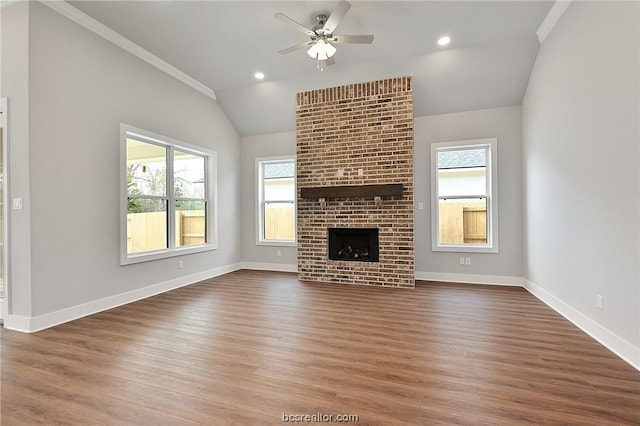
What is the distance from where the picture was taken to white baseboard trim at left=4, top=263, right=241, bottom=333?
3.05 m

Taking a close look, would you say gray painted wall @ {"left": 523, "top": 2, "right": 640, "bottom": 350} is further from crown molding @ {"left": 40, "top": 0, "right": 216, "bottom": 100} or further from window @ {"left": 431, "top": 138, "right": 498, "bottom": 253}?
crown molding @ {"left": 40, "top": 0, "right": 216, "bottom": 100}

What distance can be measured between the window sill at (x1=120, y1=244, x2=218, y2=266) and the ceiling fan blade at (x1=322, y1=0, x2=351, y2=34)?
3.67m

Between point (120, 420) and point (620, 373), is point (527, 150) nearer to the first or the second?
point (620, 373)

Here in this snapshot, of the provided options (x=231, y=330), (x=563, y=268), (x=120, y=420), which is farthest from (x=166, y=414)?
(x=563, y=268)

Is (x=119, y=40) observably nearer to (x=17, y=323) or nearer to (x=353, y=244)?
(x=17, y=323)

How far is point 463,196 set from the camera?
516cm

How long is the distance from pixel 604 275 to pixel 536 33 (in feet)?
9.95

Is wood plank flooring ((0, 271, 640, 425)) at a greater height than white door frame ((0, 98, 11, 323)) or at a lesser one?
lesser

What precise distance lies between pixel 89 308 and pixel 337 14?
4.15m

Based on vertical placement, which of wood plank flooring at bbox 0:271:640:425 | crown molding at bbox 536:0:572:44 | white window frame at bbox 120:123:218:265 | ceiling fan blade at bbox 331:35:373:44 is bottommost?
wood plank flooring at bbox 0:271:640:425

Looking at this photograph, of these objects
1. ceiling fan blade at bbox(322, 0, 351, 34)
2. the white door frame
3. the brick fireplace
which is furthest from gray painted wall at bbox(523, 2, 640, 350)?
the white door frame

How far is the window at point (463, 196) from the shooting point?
5.04 metres

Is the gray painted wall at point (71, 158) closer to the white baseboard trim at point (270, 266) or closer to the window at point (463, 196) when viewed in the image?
the white baseboard trim at point (270, 266)

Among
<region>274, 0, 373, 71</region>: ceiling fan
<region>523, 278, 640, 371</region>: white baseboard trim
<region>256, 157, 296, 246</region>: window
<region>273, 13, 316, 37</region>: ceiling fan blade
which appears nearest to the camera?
<region>523, 278, 640, 371</region>: white baseboard trim
